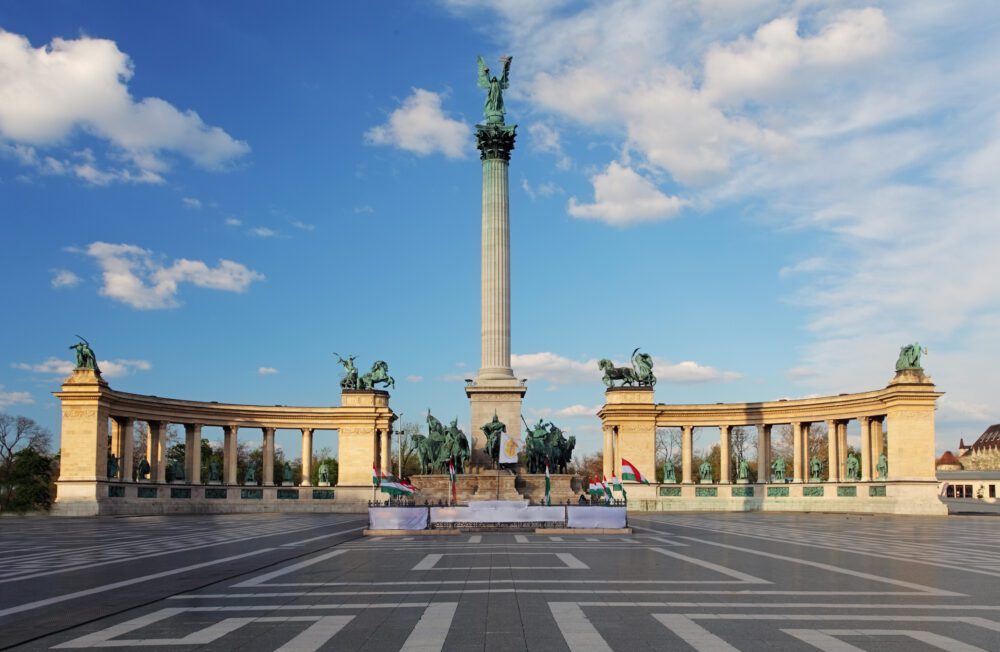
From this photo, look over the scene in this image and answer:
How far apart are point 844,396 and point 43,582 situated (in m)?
70.7

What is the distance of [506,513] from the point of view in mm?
45188

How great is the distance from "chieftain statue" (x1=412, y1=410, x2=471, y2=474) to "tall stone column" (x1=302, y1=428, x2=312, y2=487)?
28.2 m

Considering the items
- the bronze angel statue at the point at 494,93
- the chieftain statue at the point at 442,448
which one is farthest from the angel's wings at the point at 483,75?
the chieftain statue at the point at 442,448

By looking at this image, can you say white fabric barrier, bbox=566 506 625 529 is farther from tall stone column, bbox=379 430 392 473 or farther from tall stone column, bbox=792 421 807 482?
tall stone column, bbox=379 430 392 473

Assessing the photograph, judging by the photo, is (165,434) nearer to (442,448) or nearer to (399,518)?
(442,448)

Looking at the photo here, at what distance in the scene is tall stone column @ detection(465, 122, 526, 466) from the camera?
66.7 m

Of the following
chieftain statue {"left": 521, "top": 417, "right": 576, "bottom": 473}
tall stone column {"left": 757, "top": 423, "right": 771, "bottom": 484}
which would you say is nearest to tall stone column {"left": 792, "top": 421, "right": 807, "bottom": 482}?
tall stone column {"left": 757, "top": 423, "right": 771, "bottom": 484}

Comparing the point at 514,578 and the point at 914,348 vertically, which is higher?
the point at 914,348

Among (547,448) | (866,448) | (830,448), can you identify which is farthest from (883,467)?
(547,448)

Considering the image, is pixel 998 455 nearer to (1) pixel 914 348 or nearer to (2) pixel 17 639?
(1) pixel 914 348

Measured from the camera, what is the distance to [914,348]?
2982 inches

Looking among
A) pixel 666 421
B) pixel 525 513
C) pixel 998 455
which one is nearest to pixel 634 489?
pixel 666 421

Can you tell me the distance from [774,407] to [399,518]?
53.9 metres

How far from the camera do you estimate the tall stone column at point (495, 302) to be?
6669 cm
